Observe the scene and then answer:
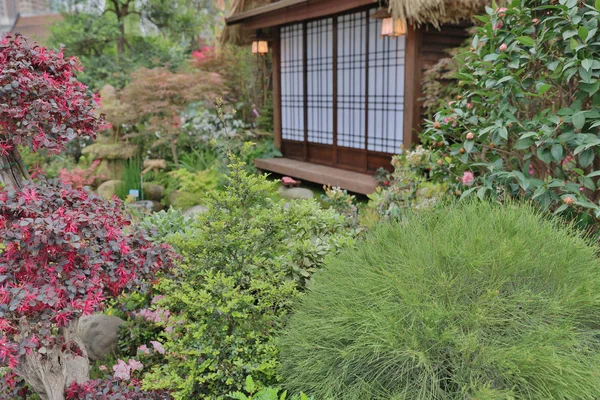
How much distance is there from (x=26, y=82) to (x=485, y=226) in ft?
6.03

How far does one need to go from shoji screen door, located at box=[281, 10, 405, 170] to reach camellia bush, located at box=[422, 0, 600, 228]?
3.14 m

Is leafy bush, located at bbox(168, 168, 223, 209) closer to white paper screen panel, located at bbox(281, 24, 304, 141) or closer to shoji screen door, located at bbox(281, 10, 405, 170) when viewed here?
shoji screen door, located at bbox(281, 10, 405, 170)

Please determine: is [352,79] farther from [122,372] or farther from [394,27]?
[122,372]

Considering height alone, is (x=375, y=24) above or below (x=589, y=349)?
above

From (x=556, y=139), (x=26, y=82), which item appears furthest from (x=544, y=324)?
(x=26, y=82)

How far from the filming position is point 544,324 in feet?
5.63

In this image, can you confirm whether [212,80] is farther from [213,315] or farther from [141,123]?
[213,315]

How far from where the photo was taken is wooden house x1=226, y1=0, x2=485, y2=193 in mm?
5582

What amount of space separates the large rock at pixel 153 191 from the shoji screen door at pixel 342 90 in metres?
2.08

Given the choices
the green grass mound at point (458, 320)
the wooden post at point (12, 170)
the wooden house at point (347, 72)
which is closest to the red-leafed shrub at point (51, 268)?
the wooden post at point (12, 170)

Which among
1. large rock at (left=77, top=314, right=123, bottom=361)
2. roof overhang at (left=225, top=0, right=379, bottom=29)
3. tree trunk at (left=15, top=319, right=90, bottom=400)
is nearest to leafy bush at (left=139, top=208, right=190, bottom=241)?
large rock at (left=77, top=314, right=123, bottom=361)

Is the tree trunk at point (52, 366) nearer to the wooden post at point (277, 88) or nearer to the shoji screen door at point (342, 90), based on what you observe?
the shoji screen door at point (342, 90)

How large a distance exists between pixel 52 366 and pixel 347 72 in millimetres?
5567

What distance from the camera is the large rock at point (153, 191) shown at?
720cm
